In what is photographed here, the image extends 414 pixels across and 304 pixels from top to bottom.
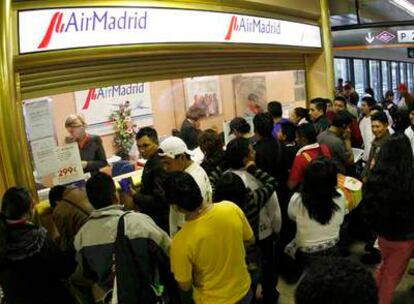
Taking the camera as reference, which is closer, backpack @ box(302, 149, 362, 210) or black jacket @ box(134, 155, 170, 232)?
black jacket @ box(134, 155, 170, 232)

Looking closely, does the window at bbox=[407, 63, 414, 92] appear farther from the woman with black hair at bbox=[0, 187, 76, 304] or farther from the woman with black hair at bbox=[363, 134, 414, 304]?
the woman with black hair at bbox=[0, 187, 76, 304]

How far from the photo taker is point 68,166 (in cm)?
364

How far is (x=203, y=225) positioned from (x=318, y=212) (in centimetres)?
95

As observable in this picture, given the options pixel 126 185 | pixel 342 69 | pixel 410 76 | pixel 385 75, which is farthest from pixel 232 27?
pixel 410 76

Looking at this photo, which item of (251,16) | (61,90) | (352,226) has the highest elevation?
(251,16)

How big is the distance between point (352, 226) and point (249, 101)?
13.1 feet

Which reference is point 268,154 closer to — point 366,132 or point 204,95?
point 366,132

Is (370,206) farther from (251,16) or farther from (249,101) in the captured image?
(249,101)

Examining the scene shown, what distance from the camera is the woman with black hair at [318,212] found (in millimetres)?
2695

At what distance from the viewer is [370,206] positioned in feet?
9.20

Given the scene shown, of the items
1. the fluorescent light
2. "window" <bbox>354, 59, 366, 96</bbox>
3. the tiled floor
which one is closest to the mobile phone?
the tiled floor

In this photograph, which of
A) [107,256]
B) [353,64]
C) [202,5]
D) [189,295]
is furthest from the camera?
[353,64]

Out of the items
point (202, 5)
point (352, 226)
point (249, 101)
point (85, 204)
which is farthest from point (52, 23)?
point (249, 101)

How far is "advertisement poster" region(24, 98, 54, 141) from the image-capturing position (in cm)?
337
